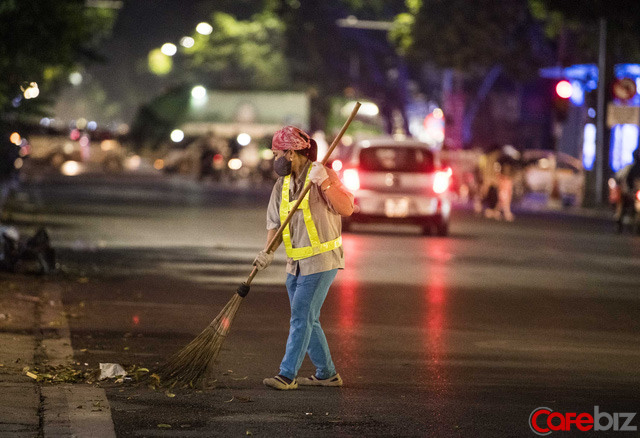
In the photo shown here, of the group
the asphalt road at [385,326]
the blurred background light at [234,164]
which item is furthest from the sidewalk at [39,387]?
the blurred background light at [234,164]

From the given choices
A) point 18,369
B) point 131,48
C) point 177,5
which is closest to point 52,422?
point 18,369

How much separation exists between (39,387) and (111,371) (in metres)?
0.55

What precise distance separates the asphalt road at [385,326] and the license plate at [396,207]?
16.7 inches

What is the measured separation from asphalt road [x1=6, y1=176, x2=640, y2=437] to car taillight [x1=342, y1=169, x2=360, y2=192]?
900 mm

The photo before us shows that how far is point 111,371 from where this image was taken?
8523 mm

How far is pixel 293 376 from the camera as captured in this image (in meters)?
8.26

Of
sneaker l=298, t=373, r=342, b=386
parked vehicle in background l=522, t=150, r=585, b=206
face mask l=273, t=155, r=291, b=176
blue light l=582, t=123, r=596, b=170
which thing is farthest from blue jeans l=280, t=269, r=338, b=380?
parked vehicle in background l=522, t=150, r=585, b=206

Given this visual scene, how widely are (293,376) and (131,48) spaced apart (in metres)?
93.5

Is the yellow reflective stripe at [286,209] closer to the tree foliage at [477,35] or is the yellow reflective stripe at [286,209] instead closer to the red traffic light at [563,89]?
the red traffic light at [563,89]

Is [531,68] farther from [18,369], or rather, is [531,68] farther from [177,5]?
[18,369]

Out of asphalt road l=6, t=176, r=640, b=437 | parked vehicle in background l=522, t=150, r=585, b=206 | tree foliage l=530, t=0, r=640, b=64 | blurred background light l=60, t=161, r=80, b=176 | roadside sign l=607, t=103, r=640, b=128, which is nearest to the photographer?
asphalt road l=6, t=176, r=640, b=437

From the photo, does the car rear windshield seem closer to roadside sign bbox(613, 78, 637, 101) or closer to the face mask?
roadside sign bbox(613, 78, 637, 101)

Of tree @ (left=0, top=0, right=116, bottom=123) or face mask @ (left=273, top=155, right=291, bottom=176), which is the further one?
tree @ (left=0, top=0, right=116, bottom=123)

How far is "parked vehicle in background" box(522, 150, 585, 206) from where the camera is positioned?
37016 mm
